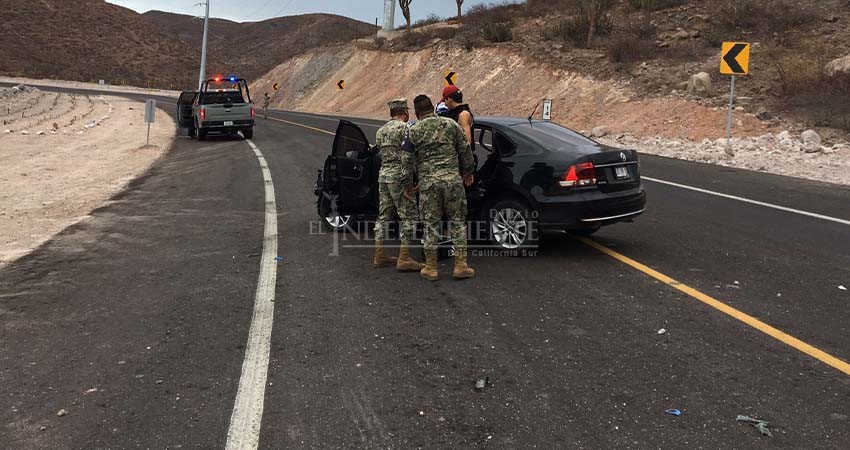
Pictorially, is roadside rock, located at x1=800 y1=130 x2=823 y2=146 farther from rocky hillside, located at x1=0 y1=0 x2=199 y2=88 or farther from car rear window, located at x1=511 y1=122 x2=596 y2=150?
rocky hillside, located at x1=0 y1=0 x2=199 y2=88

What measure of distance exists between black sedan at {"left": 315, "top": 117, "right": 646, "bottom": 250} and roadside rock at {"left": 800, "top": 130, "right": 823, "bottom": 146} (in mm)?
11683

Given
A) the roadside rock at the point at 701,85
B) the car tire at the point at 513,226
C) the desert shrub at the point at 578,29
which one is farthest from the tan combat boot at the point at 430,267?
the desert shrub at the point at 578,29

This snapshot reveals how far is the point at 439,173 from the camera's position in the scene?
243 inches

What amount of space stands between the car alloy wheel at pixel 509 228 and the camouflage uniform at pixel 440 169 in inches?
41.2

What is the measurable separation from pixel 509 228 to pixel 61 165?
1235cm

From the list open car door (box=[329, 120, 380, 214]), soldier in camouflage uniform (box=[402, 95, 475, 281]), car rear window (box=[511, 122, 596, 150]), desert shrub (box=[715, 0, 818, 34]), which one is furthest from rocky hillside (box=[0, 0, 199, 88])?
soldier in camouflage uniform (box=[402, 95, 475, 281])

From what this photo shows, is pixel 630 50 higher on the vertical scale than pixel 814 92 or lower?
higher

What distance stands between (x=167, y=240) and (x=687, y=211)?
7.03 meters

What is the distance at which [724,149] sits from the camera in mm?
17438

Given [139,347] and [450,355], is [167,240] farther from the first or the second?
[450,355]

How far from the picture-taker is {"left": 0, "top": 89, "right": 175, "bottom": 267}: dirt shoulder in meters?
8.90

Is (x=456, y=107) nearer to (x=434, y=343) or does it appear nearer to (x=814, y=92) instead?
(x=434, y=343)

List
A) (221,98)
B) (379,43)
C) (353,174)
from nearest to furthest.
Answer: (353,174) → (221,98) → (379,43)

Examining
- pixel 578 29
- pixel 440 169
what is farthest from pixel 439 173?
pixel 578 29
